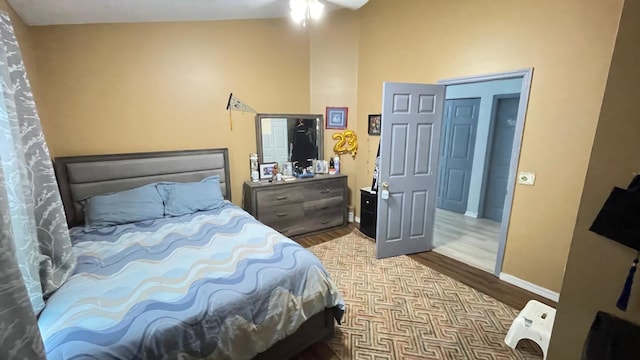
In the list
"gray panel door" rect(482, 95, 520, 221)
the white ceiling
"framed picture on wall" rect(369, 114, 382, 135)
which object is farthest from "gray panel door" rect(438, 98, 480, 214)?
the white ceiling

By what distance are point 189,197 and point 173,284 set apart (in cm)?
145

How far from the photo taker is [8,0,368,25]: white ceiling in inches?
91.6

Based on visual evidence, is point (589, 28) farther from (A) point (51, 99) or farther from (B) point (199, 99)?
(A) point (51, 99)

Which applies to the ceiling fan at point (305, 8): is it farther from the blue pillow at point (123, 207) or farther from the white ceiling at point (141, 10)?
the blue pillow at point (123, 207)

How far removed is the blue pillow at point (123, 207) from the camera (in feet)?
8.18

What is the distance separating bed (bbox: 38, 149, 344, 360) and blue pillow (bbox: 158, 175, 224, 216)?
1 cm

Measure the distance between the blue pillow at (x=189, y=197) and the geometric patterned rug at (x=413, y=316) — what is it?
146 centimetres

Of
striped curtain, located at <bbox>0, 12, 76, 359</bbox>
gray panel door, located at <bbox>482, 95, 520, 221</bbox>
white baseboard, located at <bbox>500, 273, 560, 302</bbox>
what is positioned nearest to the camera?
striped curtain, located at <bbox>0, 12, 76, 359</bbox>

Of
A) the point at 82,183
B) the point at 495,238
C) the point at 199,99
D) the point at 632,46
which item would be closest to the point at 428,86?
the point at 632,46

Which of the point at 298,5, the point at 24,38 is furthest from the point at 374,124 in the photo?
the point at 24,38

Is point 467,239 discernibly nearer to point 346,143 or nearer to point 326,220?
point 326,220

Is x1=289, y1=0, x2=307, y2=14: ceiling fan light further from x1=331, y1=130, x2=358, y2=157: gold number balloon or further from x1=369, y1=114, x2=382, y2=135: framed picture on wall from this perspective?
x1=331, y1=130, x2=358, y2=157: gold number balloon

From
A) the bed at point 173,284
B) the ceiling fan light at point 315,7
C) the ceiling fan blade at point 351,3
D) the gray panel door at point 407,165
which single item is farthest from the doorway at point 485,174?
the bed at point 173,284

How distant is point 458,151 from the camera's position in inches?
187
